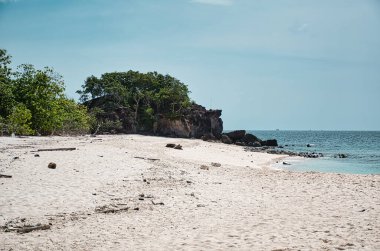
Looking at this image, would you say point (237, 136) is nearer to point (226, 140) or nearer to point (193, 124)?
point (226, 140)

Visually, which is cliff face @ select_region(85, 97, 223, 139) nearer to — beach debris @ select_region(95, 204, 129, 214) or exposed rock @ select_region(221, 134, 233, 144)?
exposed rock @ select_region(221, 134, 233, 144)

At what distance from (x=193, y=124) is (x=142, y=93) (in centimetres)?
1310

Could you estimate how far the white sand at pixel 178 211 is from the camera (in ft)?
24.6

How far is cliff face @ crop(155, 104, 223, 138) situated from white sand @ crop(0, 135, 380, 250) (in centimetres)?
5323

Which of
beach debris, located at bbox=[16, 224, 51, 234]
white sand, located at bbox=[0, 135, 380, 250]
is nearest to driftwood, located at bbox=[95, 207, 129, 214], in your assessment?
white sand, located at bbox=[0, 135, 380, 250]

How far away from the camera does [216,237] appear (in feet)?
26.0

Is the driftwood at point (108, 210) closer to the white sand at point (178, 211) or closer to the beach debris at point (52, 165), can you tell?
the white sand at point (178, 211)

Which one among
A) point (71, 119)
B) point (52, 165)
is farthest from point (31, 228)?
point (71, 119)

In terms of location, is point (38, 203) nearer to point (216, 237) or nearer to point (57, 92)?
point (216, 237)

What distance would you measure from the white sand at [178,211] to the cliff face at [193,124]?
53232 millimetres

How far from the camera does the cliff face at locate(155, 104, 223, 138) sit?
70562 millimetres

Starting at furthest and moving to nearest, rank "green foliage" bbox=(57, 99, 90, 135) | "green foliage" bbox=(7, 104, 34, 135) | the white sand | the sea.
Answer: "green foliage" bbox=(57, 99, 90, 135), "green foliage" bbox=(7, 104, 34, 135), the sea, the white sand

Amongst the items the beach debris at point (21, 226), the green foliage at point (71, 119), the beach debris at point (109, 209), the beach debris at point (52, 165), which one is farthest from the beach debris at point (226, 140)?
the beach debris at point (21, 226)

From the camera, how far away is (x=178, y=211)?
34.1 ft
